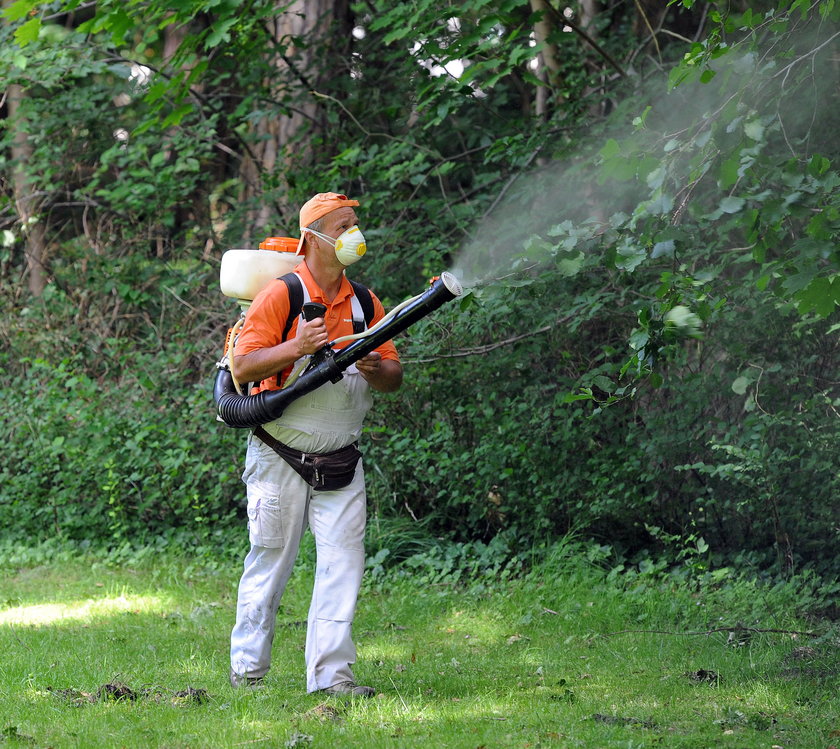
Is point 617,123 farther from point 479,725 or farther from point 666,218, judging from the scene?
point 479,725

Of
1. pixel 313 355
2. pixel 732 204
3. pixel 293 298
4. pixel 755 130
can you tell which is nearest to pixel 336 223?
pixel 293 298

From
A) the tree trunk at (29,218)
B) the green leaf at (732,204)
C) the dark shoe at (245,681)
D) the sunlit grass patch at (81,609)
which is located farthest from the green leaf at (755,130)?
the tree trunk at (29,218)

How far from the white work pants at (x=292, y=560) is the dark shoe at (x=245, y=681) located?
0.02 meters

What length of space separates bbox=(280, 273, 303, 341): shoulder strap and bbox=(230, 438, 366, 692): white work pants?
55 centimetres

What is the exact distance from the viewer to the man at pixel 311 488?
4.57 meters

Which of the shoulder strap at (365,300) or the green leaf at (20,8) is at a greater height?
the green leaf at (20,8)

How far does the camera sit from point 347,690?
459 centimetres

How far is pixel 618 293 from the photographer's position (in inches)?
276

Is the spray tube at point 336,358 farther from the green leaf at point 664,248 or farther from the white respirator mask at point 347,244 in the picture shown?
the green leaf at point 664,248

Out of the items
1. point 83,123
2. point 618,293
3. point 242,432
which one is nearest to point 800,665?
point 618,293

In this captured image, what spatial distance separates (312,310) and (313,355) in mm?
189

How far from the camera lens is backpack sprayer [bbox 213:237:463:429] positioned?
441 centimetres

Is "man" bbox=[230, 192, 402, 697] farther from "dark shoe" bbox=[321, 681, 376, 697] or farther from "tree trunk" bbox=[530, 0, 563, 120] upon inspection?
"tree trunk" bbox=[530, 0, 563, 120]

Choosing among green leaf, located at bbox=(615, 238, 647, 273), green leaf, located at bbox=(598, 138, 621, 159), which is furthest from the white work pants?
green leaf, located at bbox=(598, 138, 621, 159)
